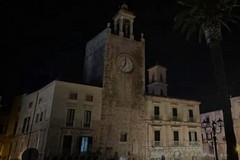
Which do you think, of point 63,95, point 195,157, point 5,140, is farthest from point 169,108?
point 5,140

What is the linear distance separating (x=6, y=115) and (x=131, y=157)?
26176 mm

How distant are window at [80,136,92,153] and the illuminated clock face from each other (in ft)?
39.0

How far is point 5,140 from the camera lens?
39.6m

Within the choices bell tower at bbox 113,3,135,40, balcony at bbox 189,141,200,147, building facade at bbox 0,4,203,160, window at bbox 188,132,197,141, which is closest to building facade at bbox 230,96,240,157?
building facade at bbox 0,4,203,160

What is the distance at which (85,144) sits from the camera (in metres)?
28.6

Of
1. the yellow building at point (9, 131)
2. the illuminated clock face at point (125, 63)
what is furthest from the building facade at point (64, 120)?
the yellow building at point (9, 131)

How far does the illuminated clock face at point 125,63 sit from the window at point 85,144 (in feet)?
39.0

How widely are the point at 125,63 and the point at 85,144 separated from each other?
1392 cm

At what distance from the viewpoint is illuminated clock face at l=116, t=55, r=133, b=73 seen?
34969 millimetres

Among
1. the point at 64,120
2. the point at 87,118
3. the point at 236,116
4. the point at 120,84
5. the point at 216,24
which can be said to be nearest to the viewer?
the point at 216,24

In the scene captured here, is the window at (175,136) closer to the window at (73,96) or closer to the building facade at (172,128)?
the building facade at (172,128)

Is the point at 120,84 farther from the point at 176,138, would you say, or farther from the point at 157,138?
the point at 176,138

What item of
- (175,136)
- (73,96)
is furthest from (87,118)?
(175,136)

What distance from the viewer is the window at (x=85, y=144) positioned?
2816 centimetres
